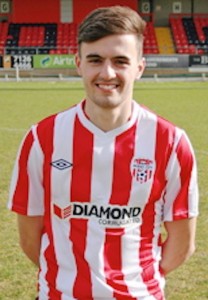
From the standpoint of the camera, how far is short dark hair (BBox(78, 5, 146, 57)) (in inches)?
81.5

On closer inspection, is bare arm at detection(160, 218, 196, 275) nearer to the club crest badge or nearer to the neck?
the club crest badge

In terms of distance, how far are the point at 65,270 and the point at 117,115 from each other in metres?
0.58

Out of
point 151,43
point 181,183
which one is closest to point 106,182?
point 181,183

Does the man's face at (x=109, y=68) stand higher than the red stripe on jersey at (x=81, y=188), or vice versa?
the man's face at (x=109, y=68)

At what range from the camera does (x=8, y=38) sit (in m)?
38.7

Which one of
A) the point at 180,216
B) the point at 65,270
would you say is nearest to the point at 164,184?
the point at 180,216

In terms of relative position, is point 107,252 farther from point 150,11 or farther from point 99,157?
point 150,11

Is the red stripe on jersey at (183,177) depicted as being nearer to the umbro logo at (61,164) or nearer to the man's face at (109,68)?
the man's face at (109,68)

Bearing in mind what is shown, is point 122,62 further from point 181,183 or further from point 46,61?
point 46,61

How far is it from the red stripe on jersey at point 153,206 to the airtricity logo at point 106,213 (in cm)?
6

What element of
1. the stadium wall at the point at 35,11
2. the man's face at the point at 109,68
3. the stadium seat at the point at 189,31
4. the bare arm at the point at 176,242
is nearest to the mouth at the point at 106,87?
the man's face at the point at 109,68

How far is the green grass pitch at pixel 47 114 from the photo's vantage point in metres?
4.16

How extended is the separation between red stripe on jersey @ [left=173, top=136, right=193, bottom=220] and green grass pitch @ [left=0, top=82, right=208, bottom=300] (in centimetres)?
178

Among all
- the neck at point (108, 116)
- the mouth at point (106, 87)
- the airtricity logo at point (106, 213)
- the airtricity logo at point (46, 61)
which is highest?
the mouth at point (106, 87)
